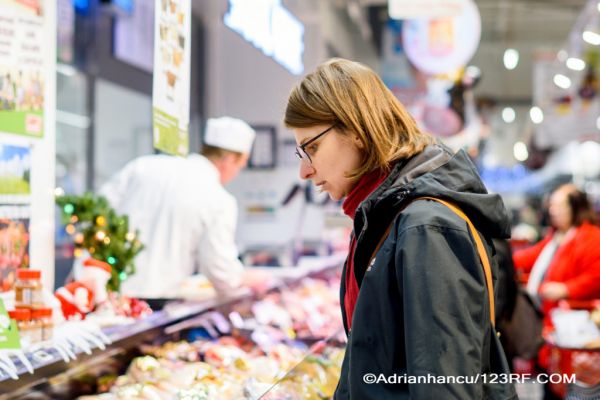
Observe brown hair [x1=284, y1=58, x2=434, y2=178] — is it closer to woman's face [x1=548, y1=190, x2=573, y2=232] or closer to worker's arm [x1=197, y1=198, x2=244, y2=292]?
worker's arm [x1=197, y1=198, x2=244, y2=292]

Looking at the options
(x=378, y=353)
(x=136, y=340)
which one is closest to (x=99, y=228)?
(x=136, y=340)

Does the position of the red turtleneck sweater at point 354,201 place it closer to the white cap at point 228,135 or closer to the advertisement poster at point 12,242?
the advertisement poster at point 12,242

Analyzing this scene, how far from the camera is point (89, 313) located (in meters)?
3.19

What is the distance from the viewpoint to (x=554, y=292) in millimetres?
5855

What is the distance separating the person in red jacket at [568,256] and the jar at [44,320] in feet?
13.5

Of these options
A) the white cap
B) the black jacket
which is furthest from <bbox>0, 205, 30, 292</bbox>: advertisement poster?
the black jacket

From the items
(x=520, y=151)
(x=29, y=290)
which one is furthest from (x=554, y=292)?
(x=520, y=151)

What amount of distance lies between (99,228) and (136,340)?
25.7 inches

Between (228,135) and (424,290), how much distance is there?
329 cm

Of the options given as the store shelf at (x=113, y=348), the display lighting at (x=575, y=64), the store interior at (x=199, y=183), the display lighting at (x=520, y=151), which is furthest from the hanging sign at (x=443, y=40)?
the display lighting at (x=520, y=151)

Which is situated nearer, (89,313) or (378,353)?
(378,353)

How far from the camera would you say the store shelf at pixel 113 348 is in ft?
7.45

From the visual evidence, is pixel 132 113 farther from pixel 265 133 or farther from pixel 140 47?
pixel 265 133

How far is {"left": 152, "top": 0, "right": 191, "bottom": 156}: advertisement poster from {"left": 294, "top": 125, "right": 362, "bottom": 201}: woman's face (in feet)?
3.53
